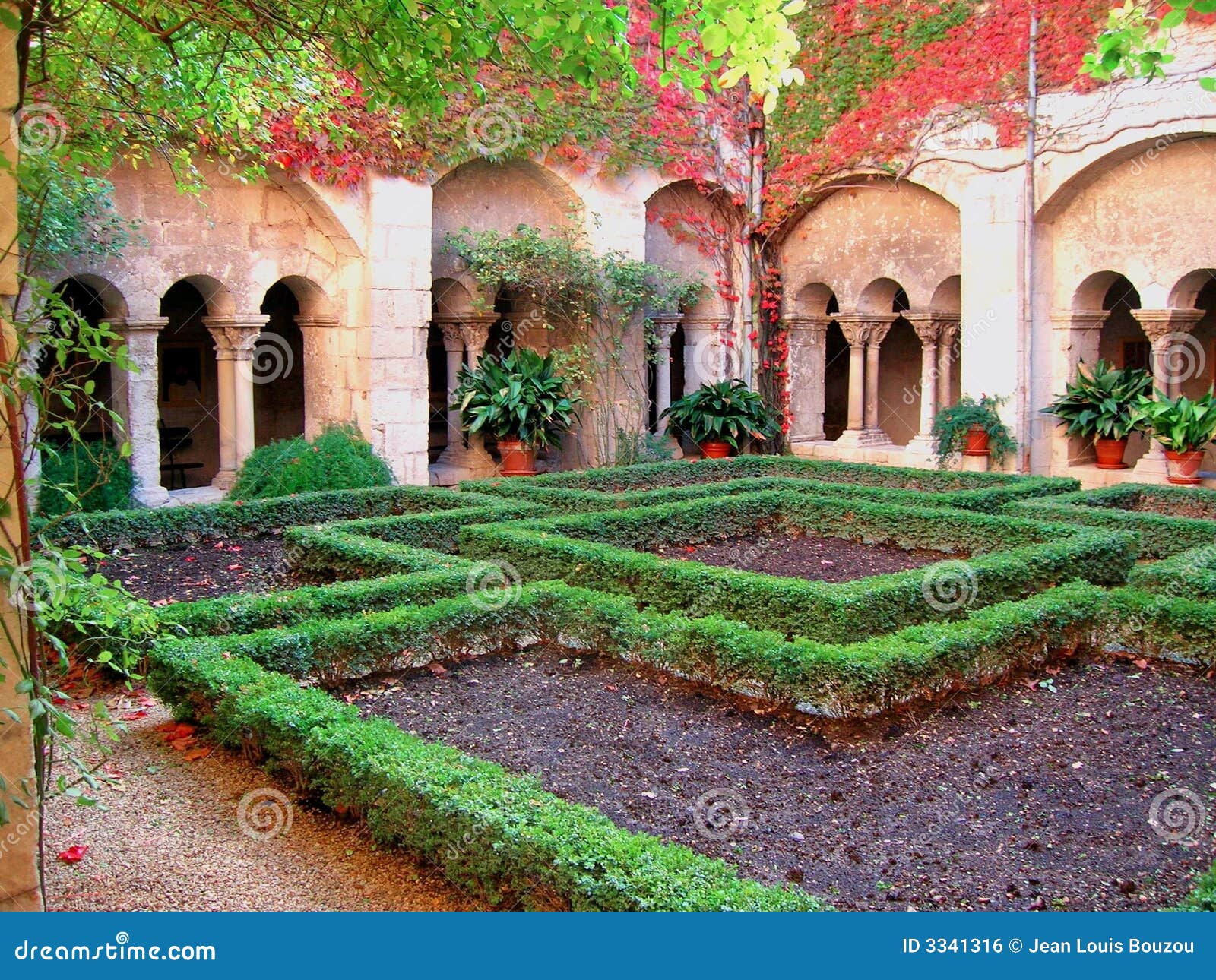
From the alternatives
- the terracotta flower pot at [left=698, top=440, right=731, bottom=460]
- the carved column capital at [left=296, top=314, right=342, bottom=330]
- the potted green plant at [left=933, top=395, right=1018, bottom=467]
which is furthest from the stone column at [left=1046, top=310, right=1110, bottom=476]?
the carved column capital at [left=296, top=314, right=342, bottom=330]

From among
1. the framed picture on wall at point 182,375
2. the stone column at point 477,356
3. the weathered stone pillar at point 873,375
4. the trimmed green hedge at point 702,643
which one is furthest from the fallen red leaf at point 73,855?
the weathered stone pillar at point 873,375

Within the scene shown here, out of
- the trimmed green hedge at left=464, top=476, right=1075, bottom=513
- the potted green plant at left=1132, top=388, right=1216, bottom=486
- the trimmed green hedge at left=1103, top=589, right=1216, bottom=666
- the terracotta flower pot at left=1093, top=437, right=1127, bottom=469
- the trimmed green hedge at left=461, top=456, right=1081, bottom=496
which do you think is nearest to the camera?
the trimmed green hedge at left=1103, top=589, right=1216, bottom=666

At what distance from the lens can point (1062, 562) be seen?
24.0 ft

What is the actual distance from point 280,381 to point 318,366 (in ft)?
11.6

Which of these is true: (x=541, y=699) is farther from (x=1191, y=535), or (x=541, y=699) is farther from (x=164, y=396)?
(x=164, y=396)

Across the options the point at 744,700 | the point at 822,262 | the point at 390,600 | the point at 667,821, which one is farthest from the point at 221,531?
the point at 822,262

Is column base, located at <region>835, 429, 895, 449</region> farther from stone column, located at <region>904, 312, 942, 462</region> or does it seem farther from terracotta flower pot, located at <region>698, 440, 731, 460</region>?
terracotta flower pot, located at <region>698, 440, 731, 460</region>

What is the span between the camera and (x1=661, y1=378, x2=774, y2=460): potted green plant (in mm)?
13984

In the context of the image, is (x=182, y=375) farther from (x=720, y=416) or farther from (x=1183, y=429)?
(x=1183, y=429)

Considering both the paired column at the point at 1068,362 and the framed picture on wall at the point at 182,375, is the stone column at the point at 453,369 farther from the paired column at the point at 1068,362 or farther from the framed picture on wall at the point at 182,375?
the paired column at the point at 1068,362

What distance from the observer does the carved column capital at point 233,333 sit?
460 inches

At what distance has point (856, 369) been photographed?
587 inches

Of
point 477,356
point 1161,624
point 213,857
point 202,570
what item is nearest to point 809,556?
point 1161,624

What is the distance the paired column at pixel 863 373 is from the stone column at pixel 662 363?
2069 mm
